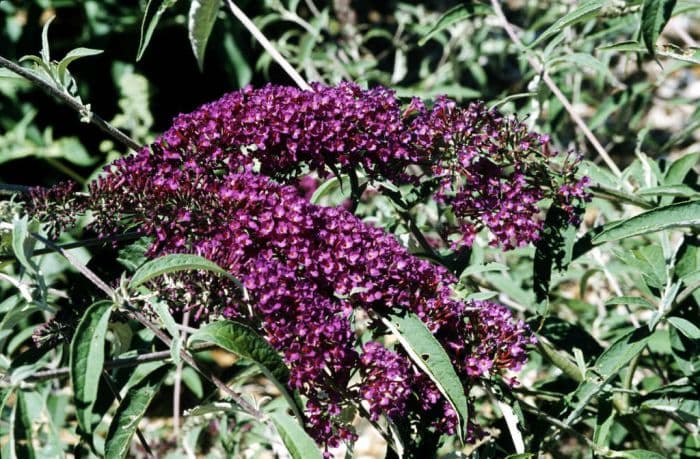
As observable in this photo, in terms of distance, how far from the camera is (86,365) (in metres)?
1.25

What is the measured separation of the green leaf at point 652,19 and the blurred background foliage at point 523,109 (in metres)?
0.03

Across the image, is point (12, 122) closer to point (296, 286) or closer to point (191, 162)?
point (191, 162)

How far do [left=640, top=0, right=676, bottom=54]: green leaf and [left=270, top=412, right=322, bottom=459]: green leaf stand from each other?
3.02 ft

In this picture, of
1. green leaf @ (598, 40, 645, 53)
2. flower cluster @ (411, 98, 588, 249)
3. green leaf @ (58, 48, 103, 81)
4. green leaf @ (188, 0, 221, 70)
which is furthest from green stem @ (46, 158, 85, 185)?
green leaf @ (598, 40, 645, 53)

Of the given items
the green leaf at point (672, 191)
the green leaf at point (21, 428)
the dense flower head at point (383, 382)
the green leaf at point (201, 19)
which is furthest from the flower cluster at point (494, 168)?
the green leaf at point (21, 428)

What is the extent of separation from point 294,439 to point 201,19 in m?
0.96

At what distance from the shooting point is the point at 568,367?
1.84 meters

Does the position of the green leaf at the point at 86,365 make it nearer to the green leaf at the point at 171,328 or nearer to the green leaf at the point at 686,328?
the green leaf at the point at 171,328

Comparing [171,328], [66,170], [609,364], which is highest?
[171,328]

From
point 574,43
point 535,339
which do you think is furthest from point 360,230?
point 574,43

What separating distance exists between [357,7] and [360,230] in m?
3.72

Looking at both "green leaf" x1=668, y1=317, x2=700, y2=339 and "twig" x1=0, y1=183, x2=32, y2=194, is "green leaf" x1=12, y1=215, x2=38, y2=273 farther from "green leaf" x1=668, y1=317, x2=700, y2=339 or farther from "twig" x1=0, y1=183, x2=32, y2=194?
"green leaf" x1=668, y1=317, x2=700, y2=339

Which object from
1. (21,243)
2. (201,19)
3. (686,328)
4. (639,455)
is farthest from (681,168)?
(21,243)

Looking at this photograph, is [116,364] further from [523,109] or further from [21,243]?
[523,109]
